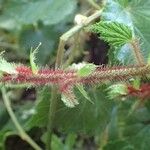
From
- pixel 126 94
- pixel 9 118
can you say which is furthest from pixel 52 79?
pixel 9 118

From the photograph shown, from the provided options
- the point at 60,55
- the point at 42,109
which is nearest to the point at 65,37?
the point at 60,55

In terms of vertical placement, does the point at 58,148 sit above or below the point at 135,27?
below

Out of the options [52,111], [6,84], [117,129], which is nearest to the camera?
[6,84]

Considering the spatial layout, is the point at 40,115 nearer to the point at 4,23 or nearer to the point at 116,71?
the point at 116,71

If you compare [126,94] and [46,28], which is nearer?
[126,94]

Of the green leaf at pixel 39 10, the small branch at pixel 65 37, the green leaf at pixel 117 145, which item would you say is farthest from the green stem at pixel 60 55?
the green leaf at pixel 39 10

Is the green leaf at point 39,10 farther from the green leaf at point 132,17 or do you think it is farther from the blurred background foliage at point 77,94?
the green leaf at point 132,17
